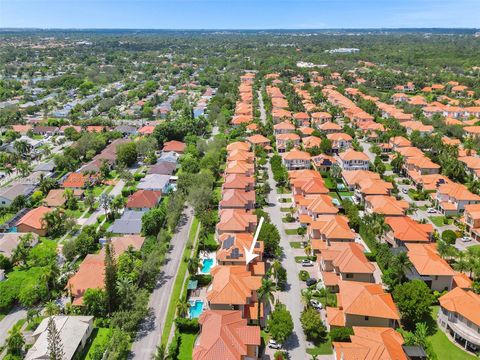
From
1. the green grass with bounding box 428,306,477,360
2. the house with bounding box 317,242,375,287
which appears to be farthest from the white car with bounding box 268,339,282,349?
the green grass with bounding box 428,306,477,360

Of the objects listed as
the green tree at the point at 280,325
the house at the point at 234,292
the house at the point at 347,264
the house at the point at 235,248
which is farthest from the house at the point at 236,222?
the green tree at the point at 280,325

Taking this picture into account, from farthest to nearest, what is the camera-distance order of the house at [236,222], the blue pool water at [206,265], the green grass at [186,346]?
the house at [236,222] → the blue pool water at [206,265] → the green grass at [186,346]

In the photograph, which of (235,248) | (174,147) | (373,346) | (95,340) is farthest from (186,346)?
(174,147)

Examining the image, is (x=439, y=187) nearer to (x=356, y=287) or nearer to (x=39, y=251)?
(x=356, y=287)

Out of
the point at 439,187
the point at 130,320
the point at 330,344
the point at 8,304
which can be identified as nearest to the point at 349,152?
the point at 439,187

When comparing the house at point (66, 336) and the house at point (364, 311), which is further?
the house at point (364, 311)

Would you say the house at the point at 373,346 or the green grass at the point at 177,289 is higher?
the house at the point at 373,346

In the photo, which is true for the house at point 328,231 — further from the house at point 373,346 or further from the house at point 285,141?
the house at point 285,141
